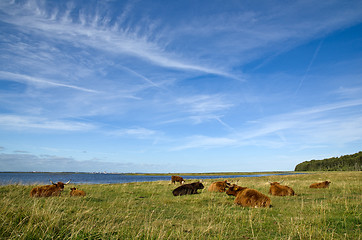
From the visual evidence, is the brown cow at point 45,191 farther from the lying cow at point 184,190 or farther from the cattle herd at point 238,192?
the lying cow at point 184,190

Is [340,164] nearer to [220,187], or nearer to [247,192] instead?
[220,187]

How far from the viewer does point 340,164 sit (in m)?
106

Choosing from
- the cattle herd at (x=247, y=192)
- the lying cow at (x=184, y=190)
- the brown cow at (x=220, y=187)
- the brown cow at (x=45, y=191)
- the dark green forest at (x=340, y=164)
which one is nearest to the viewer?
the cattle herd at (x=247, y=192)

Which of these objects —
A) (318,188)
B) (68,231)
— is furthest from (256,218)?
(318,188)

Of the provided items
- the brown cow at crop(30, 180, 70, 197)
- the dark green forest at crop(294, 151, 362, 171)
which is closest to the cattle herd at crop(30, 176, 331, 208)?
the brown cow at crop(30, 180, 70, 197)

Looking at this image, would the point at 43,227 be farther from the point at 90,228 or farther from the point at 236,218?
the point at 236,218

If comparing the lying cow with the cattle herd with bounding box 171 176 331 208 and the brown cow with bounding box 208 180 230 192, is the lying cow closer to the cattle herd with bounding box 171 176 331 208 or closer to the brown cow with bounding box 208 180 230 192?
the cattle herd with bounding box 171 176 331 208

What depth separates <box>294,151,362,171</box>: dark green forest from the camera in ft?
275

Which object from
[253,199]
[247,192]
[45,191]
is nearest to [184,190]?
[247,192]

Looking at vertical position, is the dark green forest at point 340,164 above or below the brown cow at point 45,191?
above

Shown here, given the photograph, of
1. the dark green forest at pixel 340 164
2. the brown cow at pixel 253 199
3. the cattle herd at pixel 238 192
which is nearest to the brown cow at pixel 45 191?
the cattle herd at pixel 238 192

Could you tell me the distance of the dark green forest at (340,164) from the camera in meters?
84.0

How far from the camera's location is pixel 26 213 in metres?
5.06

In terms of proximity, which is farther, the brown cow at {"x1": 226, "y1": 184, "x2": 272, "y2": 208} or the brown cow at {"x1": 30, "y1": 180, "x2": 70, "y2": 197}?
the brown cow at {"x1": 30, "y1": 180, "x2": 70, "y2": 197}
